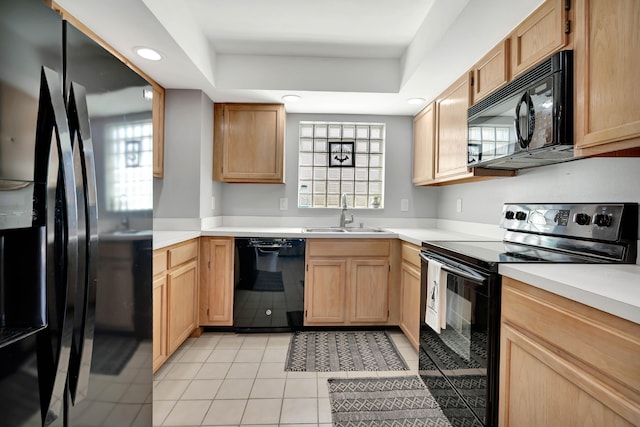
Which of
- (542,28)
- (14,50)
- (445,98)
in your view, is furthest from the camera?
(445,98)

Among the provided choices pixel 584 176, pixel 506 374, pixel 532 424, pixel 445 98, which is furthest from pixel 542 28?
pixel 532 424

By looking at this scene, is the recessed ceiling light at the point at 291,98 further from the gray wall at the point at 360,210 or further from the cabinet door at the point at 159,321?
the cabinet door at the point at 159,321

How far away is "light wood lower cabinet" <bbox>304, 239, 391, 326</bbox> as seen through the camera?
2.76 meters

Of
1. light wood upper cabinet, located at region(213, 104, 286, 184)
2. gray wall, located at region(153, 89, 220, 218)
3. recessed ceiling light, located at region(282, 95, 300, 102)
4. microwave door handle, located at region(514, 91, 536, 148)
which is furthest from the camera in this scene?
light wood upper cabinet, located at region(213, 104, 286, 184)

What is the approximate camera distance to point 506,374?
49.8 inches

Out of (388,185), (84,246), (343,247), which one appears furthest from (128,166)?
(388,185)

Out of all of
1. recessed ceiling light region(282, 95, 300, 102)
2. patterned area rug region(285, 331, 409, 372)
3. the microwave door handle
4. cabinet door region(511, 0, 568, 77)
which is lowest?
patterned area rug region(285, 331, 409, 372)

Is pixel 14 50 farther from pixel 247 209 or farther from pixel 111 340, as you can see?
pixel 247 209

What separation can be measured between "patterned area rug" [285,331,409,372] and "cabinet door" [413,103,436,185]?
4.74 feet

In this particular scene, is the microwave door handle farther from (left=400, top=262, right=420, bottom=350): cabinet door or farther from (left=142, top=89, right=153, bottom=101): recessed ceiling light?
(left=142, top=89, right=153, bottom=101): recessed ceiling light

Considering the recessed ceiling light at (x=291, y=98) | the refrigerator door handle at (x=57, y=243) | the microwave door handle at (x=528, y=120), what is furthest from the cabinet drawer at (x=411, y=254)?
the refrigerator door handle at (x=57, y=243)

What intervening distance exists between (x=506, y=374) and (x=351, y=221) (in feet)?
6.95

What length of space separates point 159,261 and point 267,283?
989 millimetres

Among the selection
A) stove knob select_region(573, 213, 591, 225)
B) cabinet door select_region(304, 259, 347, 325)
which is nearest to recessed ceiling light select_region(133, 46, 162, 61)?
cabinet door select_region(304, 259, 347, 325)
